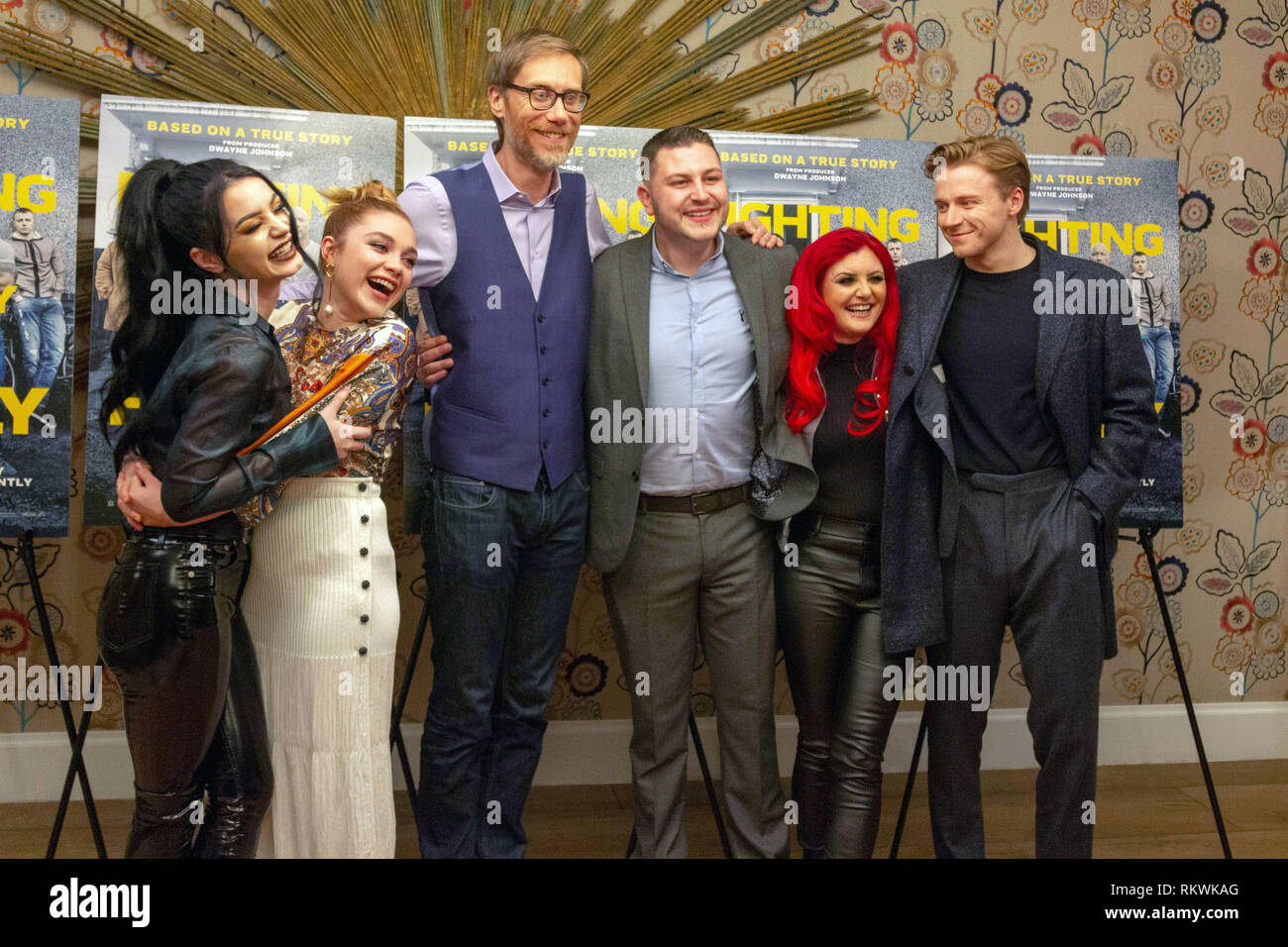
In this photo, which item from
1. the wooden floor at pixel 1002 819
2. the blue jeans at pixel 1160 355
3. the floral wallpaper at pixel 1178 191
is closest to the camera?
the wooden floor at pixel 1002 819

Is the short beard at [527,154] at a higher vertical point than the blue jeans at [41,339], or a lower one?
higher

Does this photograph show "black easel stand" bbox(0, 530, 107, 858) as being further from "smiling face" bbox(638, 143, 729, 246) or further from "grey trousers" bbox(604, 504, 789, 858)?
"smiling face" bbox(638, 143, 729, 246)

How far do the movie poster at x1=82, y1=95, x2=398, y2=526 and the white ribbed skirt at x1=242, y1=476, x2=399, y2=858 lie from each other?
0.97 meters

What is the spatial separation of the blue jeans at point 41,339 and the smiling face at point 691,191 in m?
1.61

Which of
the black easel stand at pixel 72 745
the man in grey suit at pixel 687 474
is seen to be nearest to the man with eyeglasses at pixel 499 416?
the man in grey suit at pixel 687 474

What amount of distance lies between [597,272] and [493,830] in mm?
1301

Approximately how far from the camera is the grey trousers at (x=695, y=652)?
2.31 metres

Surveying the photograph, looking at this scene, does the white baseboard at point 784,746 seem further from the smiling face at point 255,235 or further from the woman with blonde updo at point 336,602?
the smiling face at point 255,235

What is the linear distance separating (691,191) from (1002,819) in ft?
6.71

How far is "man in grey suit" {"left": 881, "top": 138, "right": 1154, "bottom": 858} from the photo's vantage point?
2.23 m

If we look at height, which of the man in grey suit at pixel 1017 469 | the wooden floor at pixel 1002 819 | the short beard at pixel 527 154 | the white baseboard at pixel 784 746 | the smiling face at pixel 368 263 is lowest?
the wooden floor at pixel 1002 819

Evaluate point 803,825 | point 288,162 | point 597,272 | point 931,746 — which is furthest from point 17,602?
point 931,746

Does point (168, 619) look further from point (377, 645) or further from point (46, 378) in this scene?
point (46, 378)

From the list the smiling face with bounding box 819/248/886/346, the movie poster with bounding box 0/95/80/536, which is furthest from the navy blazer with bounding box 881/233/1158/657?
the movie poster with bounding box 0/95/80/536
